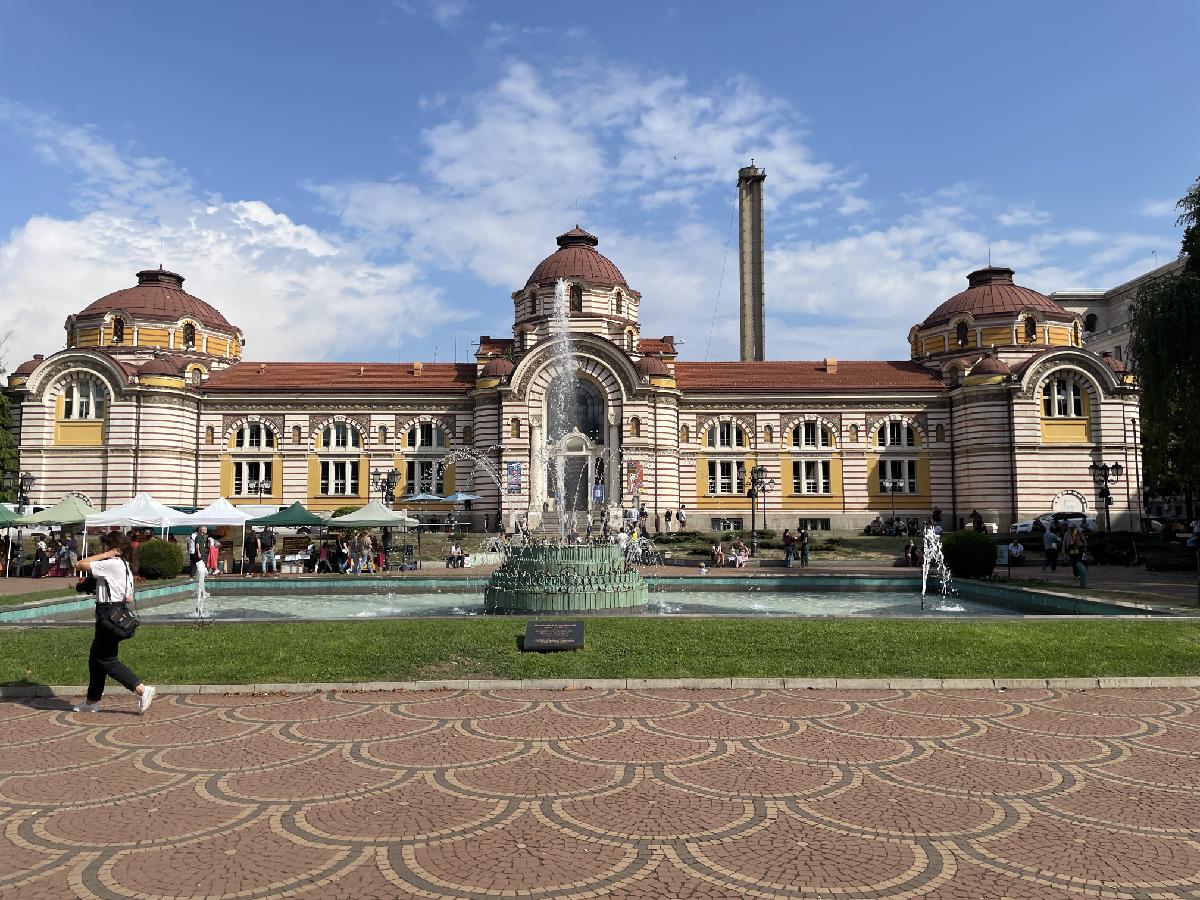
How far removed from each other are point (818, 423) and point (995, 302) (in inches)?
563

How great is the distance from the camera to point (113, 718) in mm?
9367

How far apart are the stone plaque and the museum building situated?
106 ft

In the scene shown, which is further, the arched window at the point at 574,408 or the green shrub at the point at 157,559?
the arched window at the point at 574,408


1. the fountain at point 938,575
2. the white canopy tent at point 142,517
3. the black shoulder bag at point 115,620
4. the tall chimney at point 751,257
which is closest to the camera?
the black shoulder bag at point 115,620

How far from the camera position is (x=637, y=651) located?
39.5ft

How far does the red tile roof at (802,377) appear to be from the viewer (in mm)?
49594

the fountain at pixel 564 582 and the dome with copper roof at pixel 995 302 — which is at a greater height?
the dome with copper roof at pixel 995 302

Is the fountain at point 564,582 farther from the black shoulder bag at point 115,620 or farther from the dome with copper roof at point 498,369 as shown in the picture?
the dome with copper roof at point 498,369

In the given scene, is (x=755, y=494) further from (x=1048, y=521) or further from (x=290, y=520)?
(x=290, y=520)

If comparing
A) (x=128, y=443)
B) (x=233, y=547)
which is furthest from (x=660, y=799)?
(x=128, y=443)

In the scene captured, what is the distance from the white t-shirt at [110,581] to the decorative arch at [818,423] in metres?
43.3

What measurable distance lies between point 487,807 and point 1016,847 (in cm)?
379

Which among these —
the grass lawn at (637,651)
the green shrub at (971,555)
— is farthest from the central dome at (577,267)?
the grass lawn at (637,651)

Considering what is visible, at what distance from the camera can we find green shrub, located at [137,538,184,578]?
2594 cm
